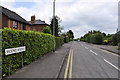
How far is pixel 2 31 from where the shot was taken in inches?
158

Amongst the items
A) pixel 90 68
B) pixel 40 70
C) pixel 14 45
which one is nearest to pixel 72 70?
pixel 90 68

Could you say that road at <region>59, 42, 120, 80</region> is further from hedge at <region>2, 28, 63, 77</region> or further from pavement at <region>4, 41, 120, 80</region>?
hedge at <region>2, 28, 63, 77</region>

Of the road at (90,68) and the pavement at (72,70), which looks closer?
the pavement at (72,70)

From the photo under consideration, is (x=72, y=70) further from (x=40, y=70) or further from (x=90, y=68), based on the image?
(x=40, y=70)

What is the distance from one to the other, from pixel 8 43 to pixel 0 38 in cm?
54

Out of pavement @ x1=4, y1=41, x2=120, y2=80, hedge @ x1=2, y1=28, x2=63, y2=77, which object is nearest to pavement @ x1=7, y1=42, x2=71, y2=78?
pavement @ x1=4, y1=41, x2=120, y2=80

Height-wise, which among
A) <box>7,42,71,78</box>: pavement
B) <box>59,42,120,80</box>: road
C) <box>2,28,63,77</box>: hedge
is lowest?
<box>59,42,120,80</box>: road

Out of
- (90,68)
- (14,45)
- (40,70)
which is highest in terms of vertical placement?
(14,45)

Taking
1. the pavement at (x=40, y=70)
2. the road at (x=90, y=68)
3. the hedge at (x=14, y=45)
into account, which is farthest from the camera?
the road at (x=90, y=68)

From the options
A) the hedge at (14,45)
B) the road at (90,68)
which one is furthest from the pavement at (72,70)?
the hedge at (14,45)

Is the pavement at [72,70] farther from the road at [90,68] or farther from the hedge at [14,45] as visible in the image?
the hedge at [14,45]

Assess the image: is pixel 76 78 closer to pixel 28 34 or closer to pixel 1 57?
pixel 1 57

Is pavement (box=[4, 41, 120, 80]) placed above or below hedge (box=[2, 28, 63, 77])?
below

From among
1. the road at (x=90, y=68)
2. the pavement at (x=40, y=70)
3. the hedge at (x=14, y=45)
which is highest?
the hedge at (x=14, y=45)
